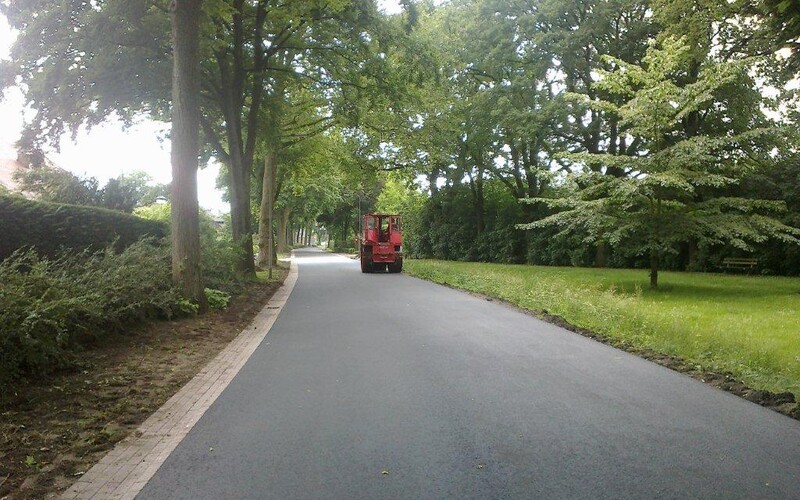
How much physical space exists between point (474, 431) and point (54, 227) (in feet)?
36.3

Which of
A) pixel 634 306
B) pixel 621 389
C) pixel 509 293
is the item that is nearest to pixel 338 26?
pixel 509 293

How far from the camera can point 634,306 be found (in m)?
11.5

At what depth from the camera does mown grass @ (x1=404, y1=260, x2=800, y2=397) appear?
711 cm

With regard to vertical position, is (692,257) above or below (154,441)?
above

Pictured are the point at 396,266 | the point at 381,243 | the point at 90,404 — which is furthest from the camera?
the point at 396,266

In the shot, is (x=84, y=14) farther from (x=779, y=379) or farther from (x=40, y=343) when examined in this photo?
(x=779, y=379)

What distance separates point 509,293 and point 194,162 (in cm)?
811

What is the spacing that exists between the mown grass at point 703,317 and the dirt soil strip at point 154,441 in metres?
5.65

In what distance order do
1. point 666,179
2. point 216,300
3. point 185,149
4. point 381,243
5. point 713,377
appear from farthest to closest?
point 381,243 < point 666,179 < point 216,300 < point 185,149 < point 713,377

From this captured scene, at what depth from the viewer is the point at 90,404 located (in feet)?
17.8

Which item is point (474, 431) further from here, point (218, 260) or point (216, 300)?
point (218, 260)

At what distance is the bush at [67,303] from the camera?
5699mm

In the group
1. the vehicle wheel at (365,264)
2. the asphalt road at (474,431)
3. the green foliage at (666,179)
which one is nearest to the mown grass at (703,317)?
the asphalt road at (474,431)

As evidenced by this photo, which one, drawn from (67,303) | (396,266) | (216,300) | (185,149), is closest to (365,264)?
(396,266)
